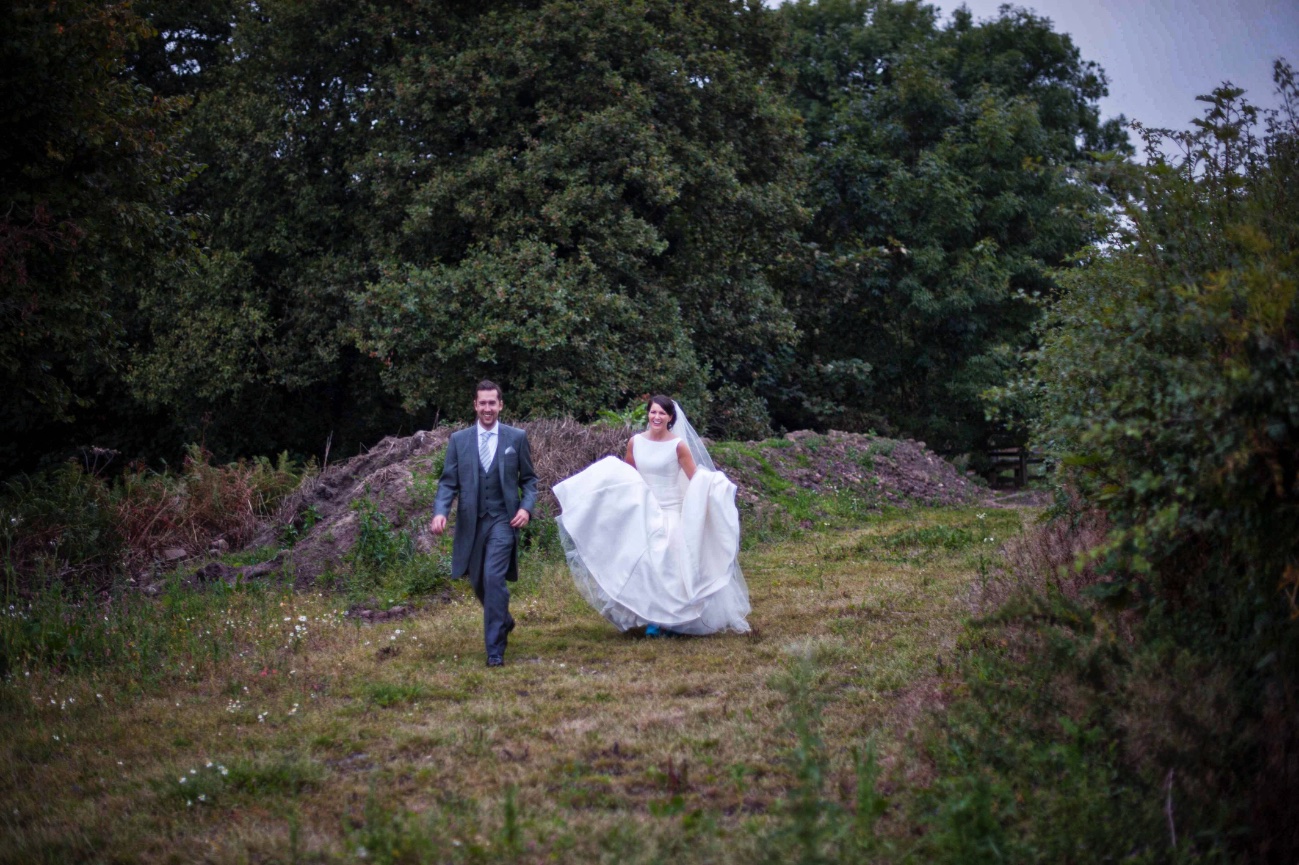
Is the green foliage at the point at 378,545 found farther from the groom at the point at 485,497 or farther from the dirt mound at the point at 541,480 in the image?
the groom at the point at 485,497

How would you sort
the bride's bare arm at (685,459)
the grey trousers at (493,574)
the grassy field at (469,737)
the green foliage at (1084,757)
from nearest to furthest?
the green foliage at (1084,757)
the grassy field at (469,737)
the grey trousers at (493,574)
the bride's bare arm at (685,459)

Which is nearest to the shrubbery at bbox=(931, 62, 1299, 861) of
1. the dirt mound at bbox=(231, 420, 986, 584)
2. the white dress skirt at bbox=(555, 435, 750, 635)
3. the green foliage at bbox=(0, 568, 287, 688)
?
the white dress skirt at bbox=(555, 435, 750, 635)

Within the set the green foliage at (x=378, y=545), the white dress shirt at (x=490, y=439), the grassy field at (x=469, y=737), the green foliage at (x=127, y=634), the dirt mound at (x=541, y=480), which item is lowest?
the grassy field at (x=469, y=737)

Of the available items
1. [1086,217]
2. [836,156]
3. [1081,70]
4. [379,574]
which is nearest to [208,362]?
[379,574]

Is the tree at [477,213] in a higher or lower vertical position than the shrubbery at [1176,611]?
higher

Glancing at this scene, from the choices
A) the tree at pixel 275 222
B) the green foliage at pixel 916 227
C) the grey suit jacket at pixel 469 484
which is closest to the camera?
the grey suit jacket at pixel 469 484

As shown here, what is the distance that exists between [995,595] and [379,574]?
6.45 metres

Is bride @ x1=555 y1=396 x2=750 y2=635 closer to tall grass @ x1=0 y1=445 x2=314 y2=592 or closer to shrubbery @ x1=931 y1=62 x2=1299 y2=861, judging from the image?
shrubbery @ x1=931 y1=62 x2=1299 y2=861

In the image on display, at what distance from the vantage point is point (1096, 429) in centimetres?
507

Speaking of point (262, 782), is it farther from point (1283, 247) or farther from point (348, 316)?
point (348, 316)

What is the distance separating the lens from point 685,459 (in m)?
9.84

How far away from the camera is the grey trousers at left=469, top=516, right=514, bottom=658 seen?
8.36 meters

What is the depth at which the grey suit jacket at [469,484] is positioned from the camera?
345 inches

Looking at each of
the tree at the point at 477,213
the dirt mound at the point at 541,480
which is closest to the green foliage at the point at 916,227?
the tree at the point at 477,213
